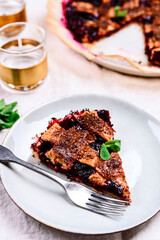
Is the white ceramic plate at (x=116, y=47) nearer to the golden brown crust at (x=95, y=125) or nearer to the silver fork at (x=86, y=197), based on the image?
the golden brown crust at (x=95, y=125)

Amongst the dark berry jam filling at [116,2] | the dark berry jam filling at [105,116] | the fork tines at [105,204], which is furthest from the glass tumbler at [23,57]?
the fork tines at [105,204]

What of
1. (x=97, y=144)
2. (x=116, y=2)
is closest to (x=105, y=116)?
(x=97, y=144)

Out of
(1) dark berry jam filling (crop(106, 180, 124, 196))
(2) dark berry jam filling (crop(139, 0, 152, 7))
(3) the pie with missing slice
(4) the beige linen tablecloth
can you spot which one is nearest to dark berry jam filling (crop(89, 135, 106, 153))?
(1) dark berry jam filling (crop(106, 180, 124, 196))

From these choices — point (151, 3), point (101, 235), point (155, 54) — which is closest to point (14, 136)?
point (101, 235)

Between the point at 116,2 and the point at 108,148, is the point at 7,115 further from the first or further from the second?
the point at 116,2

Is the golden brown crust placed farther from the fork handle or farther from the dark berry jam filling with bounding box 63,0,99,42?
Result: the dark berry jam filling with bounding box 63,0,99,42

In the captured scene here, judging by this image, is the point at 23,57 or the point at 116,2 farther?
the point at 116,2
